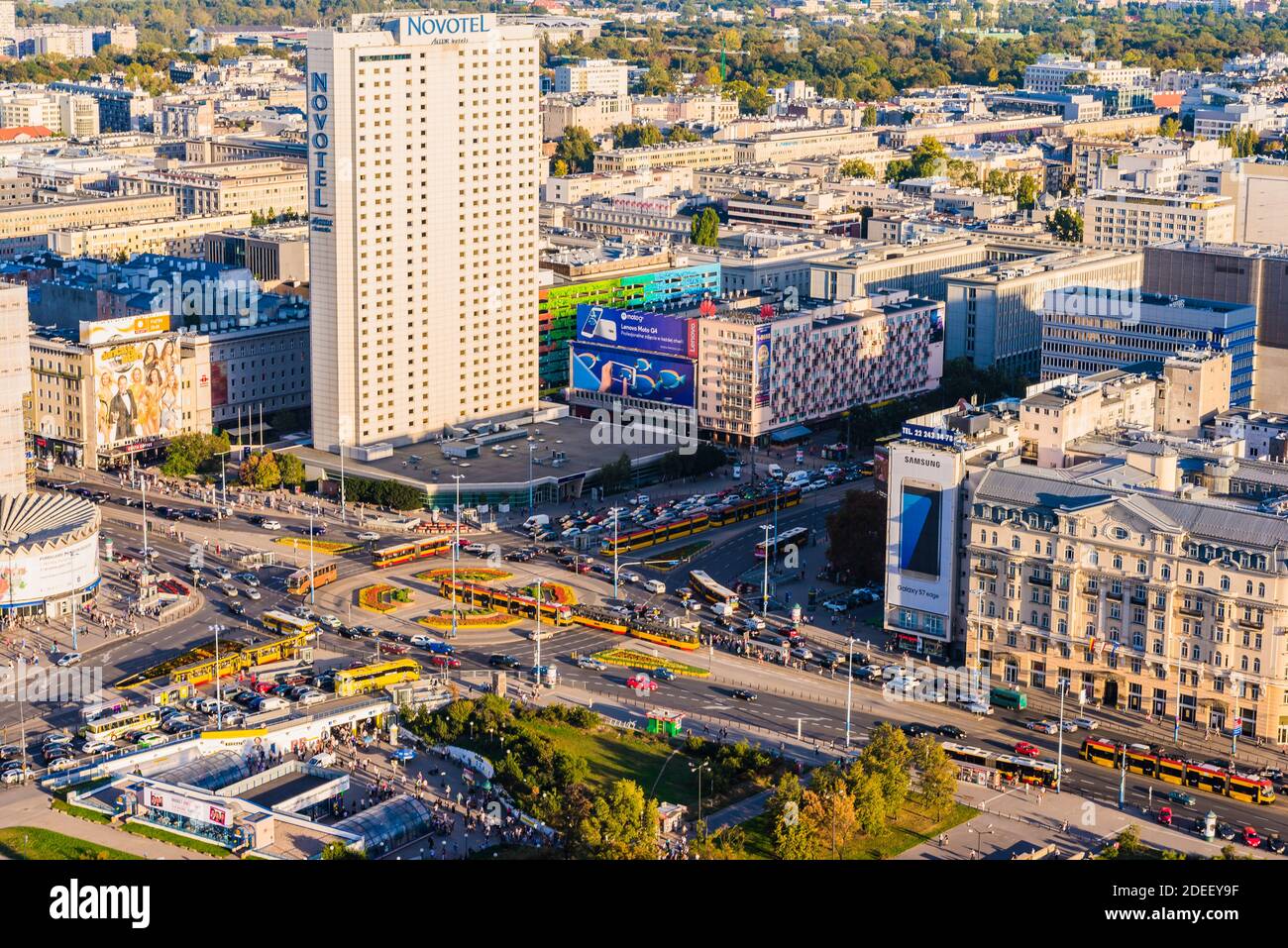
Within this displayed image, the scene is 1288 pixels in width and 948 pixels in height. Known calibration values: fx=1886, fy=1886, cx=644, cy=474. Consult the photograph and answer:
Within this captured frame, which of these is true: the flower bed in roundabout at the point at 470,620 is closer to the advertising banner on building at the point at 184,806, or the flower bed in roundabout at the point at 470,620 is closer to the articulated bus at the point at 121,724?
the articulated bus at the point at 121,724

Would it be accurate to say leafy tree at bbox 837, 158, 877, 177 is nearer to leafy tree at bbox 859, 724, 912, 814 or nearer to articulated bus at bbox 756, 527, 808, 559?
articulated bus at bbox 756, 527, 808, 559

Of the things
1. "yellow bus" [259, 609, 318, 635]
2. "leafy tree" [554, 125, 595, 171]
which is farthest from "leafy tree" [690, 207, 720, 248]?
"yellow bus" [259, 609, 318, 635]

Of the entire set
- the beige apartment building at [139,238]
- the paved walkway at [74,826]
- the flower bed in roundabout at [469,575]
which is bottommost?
the paved walkway at [74,826]

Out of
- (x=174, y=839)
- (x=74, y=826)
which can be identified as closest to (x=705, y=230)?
(x=174, y=839)

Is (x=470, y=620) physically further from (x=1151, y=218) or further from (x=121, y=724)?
(x=1151, y=218)

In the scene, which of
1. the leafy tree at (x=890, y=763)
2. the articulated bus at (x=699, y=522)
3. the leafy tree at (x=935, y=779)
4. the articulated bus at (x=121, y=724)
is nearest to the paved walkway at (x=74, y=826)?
the articulated bus at (x=121, y=724)

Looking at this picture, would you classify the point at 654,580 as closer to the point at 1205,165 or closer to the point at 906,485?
the point at 906,485

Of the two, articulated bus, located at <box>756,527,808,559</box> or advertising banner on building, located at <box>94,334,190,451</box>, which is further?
advertising banner on building, located at <box>94,334,190,451</box>
